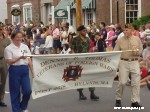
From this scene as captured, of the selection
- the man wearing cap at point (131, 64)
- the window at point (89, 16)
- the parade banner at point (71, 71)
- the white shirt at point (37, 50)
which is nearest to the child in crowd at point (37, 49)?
the white shirt at point (37, 50)

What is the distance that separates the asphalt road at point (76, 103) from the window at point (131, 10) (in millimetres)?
17410

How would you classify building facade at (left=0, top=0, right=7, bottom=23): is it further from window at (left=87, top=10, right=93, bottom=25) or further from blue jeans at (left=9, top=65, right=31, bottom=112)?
blue jeans at (left=9, top=65, right=31, bottom=112)

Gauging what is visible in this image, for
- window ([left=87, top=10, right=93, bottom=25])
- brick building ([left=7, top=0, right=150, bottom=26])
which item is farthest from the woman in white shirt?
window ([left=87, top=10, right=93, bottom=25])

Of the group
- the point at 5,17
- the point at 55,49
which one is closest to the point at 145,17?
→ the point at 55,49

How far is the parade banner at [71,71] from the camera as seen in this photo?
33.8 ft

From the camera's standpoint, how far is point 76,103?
11.5 m

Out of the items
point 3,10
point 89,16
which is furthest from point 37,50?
point 3,10

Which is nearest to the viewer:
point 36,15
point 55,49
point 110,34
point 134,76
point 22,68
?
point 22,68

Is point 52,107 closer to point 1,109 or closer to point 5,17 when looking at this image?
point 1,109

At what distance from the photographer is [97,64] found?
35.9 feet

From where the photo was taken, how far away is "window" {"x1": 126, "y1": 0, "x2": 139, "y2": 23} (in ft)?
98.8

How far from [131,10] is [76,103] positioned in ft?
64.0

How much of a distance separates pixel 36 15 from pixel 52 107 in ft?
104

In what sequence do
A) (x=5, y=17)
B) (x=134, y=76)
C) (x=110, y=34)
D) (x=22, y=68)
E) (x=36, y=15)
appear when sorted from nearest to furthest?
(x=22, y=68) < (x=134, y=76) < (x=110, y=34) < (x=36, y=15) < (x=5, y=17)
